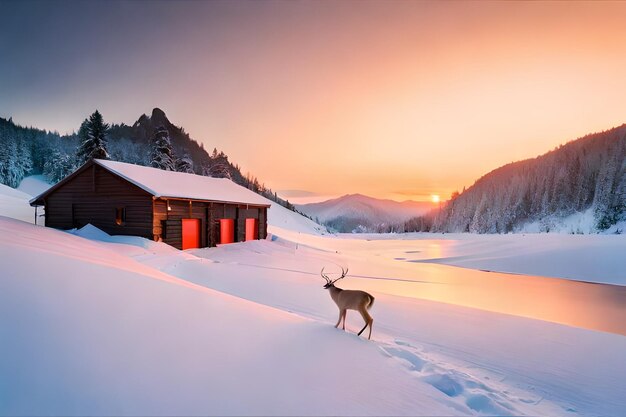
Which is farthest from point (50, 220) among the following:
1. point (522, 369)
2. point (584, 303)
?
point (584, 303)

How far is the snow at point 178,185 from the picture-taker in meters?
20.9

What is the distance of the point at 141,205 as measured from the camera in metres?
20.5

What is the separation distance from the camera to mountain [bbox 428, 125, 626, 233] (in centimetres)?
6700

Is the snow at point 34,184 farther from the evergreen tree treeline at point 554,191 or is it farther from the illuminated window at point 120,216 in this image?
the evergreen tree treeline at point 554,191

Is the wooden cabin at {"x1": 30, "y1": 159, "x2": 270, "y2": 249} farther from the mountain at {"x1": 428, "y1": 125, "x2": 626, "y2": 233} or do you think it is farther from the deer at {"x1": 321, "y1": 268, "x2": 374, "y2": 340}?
the mountain at {"x1": 428, "y1": 125, "x2": 626, "y2": 233}

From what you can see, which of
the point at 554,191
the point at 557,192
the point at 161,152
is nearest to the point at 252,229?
the point at 161,152

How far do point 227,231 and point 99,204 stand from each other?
924cm

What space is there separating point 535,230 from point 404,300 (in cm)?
7904

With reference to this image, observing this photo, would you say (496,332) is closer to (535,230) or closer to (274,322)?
(274,322)

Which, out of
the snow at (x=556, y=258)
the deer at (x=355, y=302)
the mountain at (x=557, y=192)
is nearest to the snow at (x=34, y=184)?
the snow at (x=556, y=258)

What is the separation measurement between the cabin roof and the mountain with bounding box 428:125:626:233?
6224 centimetres

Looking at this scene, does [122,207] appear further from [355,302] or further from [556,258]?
[556,258]

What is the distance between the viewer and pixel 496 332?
8.04m

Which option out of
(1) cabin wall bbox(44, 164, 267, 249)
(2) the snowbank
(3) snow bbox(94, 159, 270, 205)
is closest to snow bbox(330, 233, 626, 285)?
(3) snow bbox(94, 159, 270, 205)
